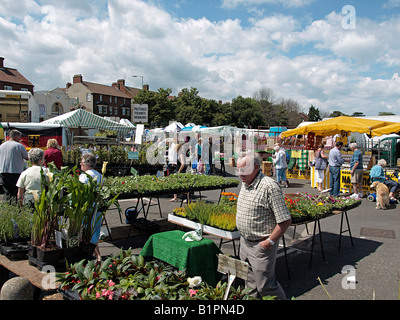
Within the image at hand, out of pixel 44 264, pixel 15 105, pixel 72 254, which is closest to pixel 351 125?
pixel 72 254

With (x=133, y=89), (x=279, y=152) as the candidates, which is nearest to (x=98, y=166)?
(x=279, y=152)

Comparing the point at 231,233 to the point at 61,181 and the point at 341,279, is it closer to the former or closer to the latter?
the point at 341,279

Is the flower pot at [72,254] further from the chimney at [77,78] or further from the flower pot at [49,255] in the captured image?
the chimney at [77,78]

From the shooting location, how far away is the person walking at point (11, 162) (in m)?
6.40

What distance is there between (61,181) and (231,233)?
2114 mm

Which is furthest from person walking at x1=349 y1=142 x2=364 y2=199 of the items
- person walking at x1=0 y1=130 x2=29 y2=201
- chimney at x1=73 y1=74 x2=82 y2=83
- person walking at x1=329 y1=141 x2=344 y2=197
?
chimney at x1=73 y1=74 x2=82 y2=83

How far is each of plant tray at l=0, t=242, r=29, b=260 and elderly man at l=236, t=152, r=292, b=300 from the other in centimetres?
234

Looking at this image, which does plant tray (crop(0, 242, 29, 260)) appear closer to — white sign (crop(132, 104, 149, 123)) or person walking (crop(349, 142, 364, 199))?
person walking (crop(349, 142, 364, 199))

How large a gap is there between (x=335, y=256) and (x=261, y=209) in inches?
125

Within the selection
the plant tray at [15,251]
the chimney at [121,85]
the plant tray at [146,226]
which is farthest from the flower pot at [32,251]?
the chimney at [121,85]

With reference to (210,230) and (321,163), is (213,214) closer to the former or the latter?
(210,230)

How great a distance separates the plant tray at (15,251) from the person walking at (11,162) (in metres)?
3.18
